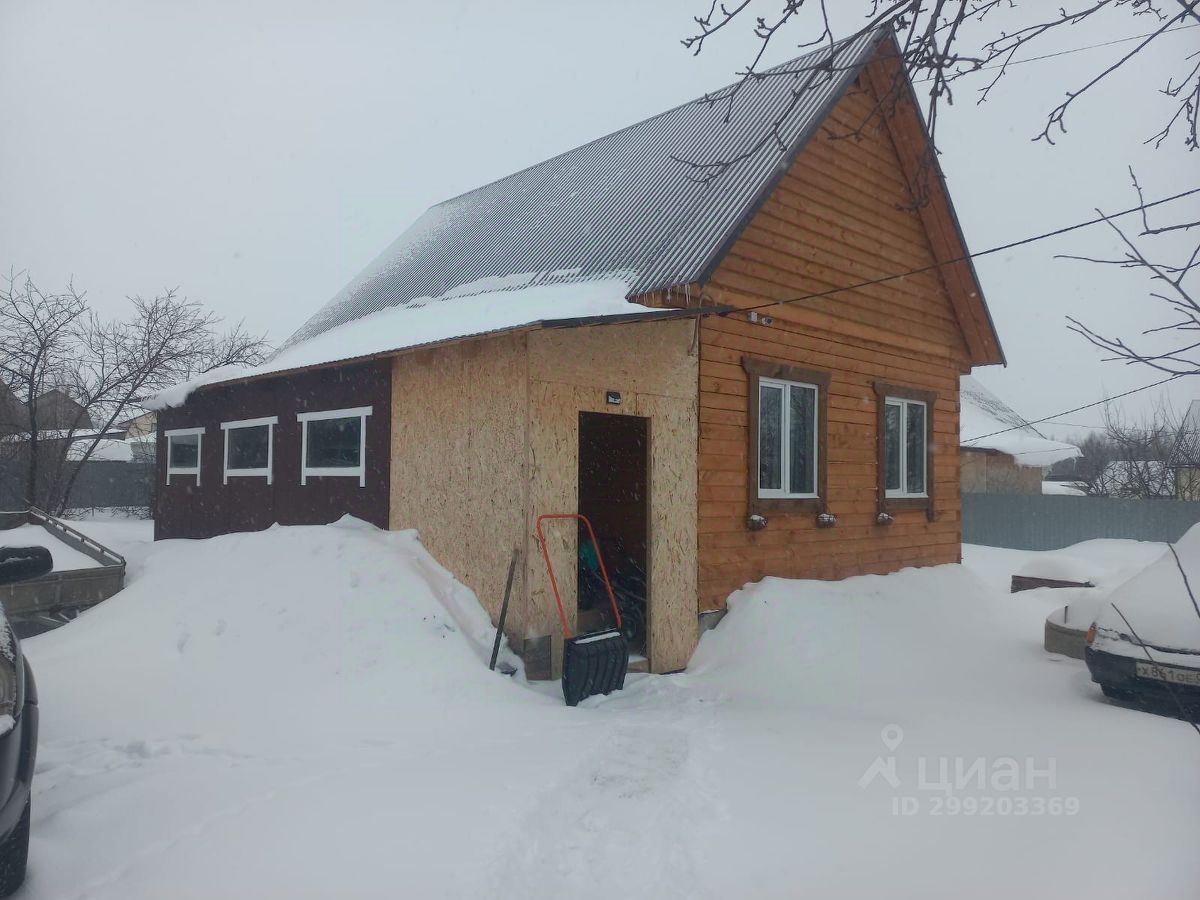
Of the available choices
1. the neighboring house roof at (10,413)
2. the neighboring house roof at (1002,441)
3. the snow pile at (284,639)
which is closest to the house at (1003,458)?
the neighboring house roof at (1002,441)

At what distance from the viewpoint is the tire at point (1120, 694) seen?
7095mm

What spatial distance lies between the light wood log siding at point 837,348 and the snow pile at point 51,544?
679 centimetres

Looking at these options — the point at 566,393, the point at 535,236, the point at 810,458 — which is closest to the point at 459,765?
the point at 566,393

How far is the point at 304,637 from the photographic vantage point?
713 centimetres

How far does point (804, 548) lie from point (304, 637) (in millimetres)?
6050

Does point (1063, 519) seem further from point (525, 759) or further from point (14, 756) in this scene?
point (14, 756)

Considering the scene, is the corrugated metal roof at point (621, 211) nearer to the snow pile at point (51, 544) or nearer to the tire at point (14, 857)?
the snow pile at point (51, 544)

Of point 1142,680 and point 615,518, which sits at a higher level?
point 615,518

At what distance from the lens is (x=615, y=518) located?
A: 11.1 m

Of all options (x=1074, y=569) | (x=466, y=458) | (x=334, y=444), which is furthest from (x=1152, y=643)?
(x=334, y=444)

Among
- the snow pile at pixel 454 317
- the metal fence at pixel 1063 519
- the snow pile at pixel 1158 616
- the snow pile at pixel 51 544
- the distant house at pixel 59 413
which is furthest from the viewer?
the distant house at pixel 59 413

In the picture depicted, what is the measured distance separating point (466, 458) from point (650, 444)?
1894mm

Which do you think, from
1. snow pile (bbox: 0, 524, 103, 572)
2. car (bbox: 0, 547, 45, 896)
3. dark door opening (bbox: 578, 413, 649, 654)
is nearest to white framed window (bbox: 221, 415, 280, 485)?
snow pile (bbox: 0, 524, 103, 572)

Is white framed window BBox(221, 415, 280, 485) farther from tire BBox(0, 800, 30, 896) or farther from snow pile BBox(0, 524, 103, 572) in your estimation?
tire BBox(0, 800, 30, 896)
